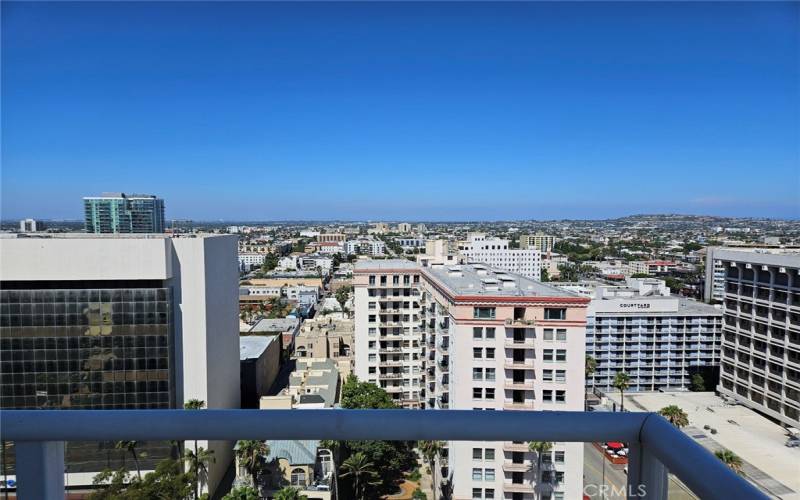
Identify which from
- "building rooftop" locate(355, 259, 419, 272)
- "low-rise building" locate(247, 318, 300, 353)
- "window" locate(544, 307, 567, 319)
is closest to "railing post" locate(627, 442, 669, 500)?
"window" locate(544, 307, 567, 319)

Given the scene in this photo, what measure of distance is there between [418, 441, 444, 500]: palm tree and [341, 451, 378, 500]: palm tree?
8cm

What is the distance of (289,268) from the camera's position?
4116 cm

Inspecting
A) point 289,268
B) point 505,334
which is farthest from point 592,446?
point 289,268

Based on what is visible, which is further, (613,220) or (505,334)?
(613,220)

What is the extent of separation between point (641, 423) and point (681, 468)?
0.08 meters

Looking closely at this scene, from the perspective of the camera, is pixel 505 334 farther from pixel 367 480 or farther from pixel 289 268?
pixel 289 268

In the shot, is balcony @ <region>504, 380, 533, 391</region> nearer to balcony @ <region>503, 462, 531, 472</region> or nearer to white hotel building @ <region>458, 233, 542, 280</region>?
balcony @ <region>503, 462, 531, 472</region>

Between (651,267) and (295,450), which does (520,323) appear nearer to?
(295,450)

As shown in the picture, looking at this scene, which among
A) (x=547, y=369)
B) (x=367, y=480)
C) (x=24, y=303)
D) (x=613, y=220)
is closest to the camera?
(x=367, y=480)

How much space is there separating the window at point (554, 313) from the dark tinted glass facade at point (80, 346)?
231 inches

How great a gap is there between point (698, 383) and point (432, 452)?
16156 millimetres

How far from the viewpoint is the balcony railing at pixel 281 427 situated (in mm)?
631

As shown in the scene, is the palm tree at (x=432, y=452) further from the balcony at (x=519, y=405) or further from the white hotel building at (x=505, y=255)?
the white hotel building at (x=505, y=255)

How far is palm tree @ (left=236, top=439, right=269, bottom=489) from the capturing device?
2.23 feet
